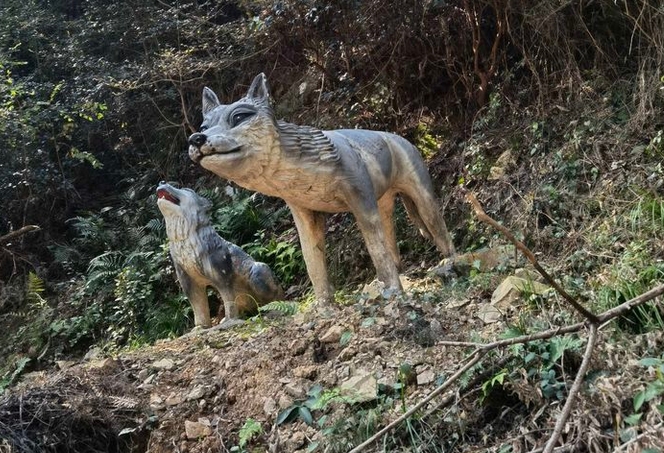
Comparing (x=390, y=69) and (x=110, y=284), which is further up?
(x=390, y=69)

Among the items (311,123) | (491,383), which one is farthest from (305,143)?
(311,123)

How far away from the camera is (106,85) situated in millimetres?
10844

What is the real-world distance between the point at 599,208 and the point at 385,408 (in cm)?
338

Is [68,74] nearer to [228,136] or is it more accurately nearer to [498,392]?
[228,136]

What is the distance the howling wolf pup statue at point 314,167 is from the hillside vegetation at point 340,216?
63 cm

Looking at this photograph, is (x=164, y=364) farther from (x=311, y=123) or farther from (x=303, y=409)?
(x=311, y=123)

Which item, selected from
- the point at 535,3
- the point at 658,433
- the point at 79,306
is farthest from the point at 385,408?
the point at 79,306

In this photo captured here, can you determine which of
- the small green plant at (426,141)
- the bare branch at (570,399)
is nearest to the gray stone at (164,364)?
the bare branch at (570,399)

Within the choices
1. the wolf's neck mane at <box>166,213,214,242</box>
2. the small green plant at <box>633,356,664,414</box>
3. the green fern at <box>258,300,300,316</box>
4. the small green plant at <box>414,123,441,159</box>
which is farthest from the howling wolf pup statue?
the small green plant at <box>414,123,441,159</box>

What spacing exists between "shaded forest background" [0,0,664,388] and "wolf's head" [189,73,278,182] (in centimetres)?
222

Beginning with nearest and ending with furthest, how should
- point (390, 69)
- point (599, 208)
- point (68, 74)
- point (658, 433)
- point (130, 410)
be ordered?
point (658, 433) < point (130, 410) < point (599, 208) < point (390, 69) < point (68, 74)

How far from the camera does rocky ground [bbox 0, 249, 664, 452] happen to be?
3641 millimetres

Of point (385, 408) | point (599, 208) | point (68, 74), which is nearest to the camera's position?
point (385, 408)

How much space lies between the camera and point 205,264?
6574mm
